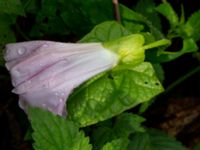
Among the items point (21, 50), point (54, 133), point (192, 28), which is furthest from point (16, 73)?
point (192, 28)

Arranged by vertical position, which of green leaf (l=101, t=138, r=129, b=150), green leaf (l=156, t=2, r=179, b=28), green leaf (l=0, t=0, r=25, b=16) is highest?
green leaf (l=0, t=0, r=25, b=16)

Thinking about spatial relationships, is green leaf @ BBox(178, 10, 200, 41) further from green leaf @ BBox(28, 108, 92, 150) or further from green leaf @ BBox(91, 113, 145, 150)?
green leaf @ BBox(28, 108, 92, 150)

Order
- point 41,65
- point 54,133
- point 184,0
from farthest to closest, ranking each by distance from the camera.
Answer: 1. point 184,0
2. point 41,65
3. point 54,133

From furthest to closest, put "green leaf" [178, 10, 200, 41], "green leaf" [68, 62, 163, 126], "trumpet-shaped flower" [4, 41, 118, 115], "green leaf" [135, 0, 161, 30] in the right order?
"green leaf" [135, 0, 161, 30], "green leaf" [178, 10, 200, 41], "green leaf" [68, 62, 163, 126], "trumpet-shaped flower" [4, 41, 118, 115]

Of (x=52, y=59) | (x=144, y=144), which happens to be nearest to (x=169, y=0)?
(x=144, y=144)

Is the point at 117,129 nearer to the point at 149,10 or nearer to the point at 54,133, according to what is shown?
the point at 54,133

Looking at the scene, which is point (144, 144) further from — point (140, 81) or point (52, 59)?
point (52, 59)

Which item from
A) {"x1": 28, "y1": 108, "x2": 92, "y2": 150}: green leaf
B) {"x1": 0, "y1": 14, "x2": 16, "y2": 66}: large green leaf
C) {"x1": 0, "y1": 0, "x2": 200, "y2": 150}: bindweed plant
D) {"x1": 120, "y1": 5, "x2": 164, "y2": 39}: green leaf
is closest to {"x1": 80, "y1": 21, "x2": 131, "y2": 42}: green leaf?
{"x1": 0, "y1": 0, "x2": 200, "y2": 150}: bindweed plant
